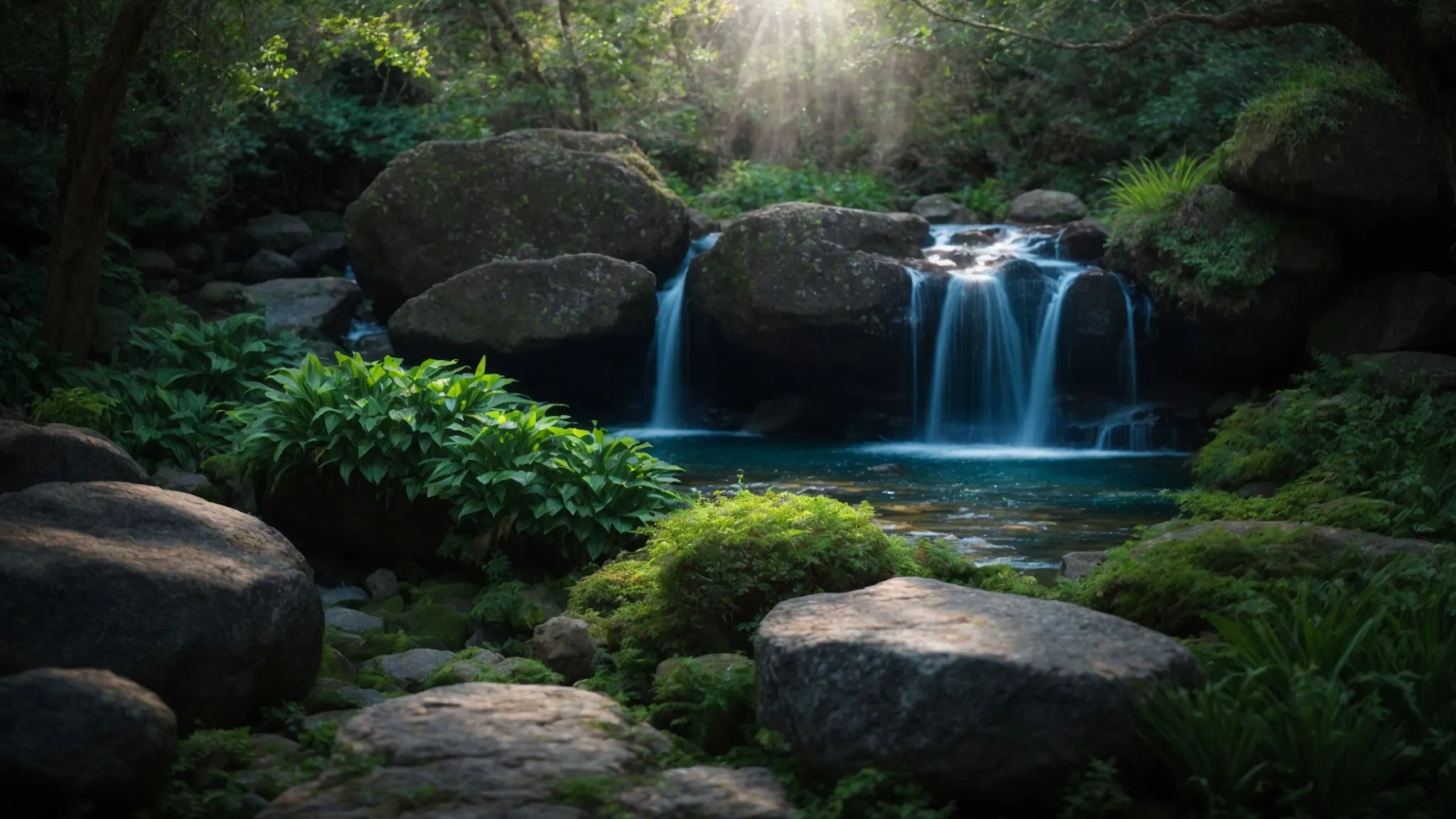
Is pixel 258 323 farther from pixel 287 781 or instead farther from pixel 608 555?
pixel 287 781

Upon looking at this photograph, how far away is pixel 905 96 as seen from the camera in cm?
2197

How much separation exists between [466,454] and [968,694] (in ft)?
15.7

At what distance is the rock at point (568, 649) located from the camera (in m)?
6.06

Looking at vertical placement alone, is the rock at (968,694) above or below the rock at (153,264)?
below

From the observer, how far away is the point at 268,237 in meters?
18.5

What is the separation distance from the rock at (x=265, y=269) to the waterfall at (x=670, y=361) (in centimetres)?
560

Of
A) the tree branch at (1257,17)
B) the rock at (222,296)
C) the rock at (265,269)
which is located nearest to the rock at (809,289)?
the tree branch at (1257,17)

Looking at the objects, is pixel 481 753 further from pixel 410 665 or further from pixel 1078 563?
pixel 1078 563

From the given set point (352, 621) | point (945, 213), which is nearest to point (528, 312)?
point (352, 621)

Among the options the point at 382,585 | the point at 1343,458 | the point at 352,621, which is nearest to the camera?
the point at 352,621

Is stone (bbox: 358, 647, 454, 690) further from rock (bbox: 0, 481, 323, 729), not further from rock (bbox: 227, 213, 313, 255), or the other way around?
rock (bbox: 227, 213, 313, 255)

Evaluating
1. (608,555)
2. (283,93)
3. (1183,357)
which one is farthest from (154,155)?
(1183,357)

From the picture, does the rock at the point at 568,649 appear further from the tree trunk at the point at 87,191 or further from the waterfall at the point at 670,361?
the waterfall at the point at 670,361

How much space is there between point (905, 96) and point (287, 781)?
19.5m
